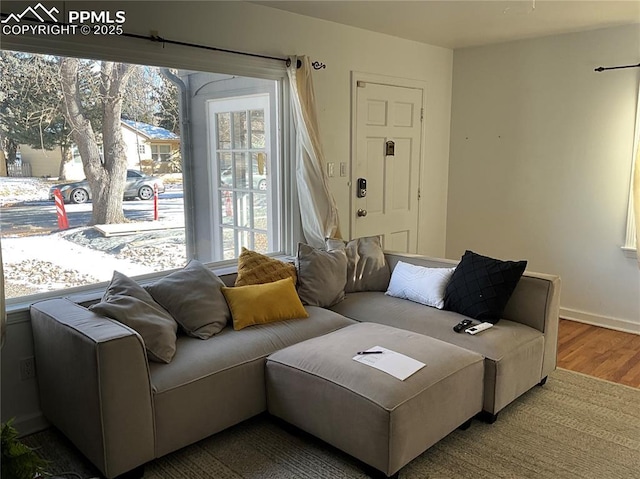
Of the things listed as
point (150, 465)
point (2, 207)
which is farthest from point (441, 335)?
point (2, 207)

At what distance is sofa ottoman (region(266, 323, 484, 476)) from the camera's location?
223 centimetres

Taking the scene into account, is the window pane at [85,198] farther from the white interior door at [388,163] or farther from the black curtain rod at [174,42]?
the white interior door at [388,163]

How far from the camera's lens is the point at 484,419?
110 inches

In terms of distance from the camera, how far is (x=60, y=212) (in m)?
2.93

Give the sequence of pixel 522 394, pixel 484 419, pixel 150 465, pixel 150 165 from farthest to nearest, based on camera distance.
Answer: pixel 150 165
pixel 522 394
pixel 484 419
pixel 150 465

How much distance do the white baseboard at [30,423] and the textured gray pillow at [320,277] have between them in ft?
5.09

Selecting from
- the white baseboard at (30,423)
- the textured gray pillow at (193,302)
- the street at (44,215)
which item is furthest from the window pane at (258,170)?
the white baseboard at (30,423)

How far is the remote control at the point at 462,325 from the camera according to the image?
9.56 ft

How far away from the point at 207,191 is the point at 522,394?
2.37 m

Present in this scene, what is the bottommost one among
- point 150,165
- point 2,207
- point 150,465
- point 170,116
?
point 150,465

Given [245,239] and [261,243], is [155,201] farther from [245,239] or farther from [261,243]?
[261,243]

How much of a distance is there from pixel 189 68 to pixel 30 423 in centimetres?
214

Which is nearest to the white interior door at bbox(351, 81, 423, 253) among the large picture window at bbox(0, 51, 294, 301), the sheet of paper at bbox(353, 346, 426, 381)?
the large picture window at bbox(0, 51, 294, 301)

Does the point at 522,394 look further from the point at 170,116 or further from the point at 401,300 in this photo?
the point at 170,116
